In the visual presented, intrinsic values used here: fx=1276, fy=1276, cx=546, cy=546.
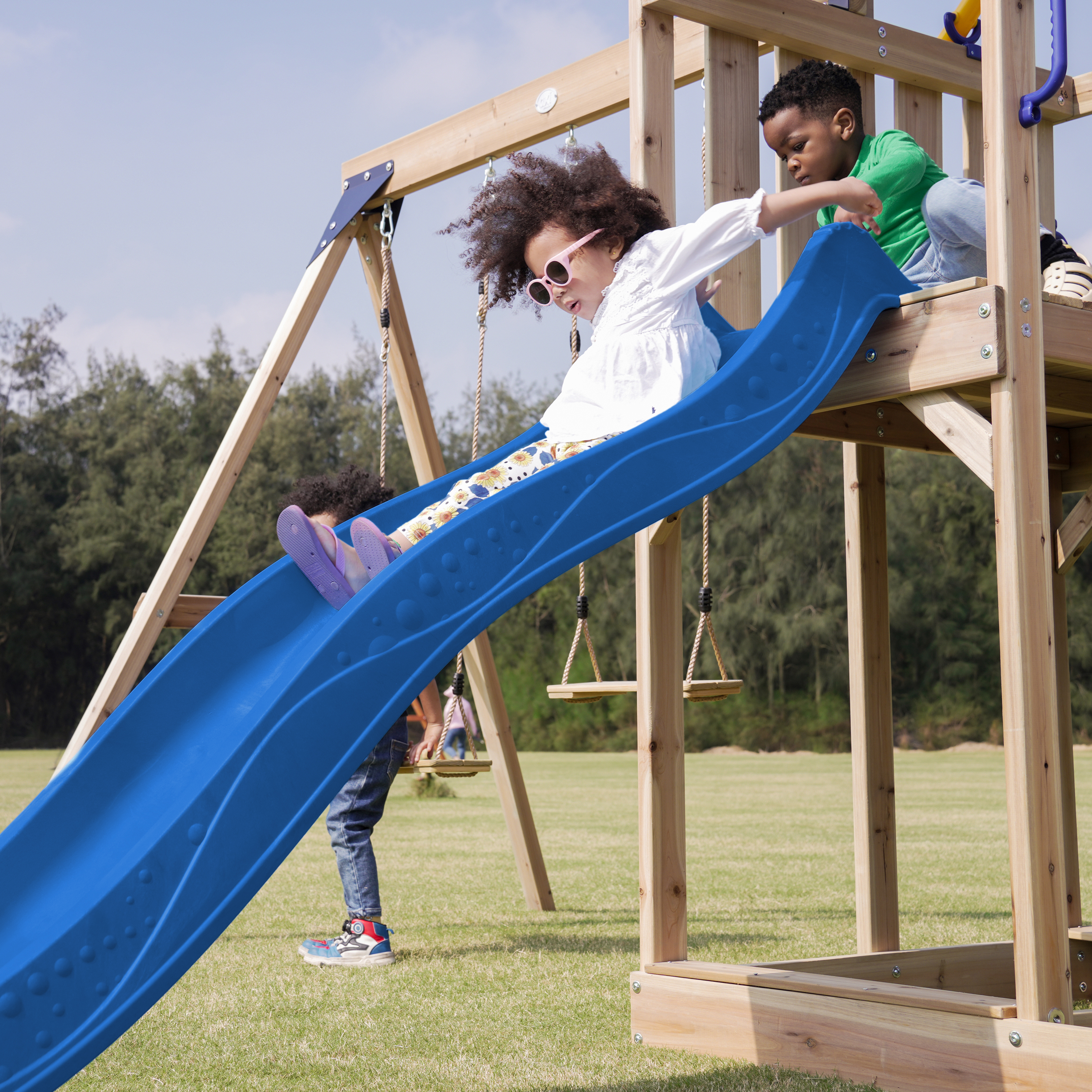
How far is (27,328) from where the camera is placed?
3853 cm

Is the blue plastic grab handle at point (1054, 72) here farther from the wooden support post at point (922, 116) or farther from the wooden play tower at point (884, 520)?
the wooden support post at point (922, 116)

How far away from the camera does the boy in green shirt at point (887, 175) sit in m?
3.41

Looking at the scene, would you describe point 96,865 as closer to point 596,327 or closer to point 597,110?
point 596,327

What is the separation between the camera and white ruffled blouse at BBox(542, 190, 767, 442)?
3090mm

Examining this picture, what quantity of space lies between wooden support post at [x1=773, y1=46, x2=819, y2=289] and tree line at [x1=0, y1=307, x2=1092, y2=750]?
80.5ft

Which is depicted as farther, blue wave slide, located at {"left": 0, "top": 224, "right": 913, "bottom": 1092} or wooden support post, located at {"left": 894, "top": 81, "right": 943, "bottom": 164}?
wooden support post, located at {"left": 894, "top": 81, "right": 943, "bottom": 164}

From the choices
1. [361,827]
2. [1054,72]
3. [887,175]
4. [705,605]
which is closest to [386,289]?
[705,605]

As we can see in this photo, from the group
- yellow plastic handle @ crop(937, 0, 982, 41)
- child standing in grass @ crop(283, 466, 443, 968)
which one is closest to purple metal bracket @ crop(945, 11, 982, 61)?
yellow plastic handle @ crop(937, 0, 982, 41)

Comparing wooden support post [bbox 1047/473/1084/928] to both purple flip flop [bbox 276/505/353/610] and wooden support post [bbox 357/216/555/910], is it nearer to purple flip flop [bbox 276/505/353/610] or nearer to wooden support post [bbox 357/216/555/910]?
wooden support post [bbox 357/216/555/910]

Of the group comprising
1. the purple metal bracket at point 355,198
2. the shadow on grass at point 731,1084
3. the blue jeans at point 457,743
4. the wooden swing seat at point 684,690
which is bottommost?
the blue jeans at point 457,743

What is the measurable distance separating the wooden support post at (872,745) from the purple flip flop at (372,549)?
1.79 metres

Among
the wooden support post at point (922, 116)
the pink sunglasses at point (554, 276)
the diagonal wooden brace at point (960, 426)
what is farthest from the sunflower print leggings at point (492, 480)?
the wooden support post at point (922, 116)

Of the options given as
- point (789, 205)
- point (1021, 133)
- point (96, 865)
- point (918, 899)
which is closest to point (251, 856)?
point (96, 865)

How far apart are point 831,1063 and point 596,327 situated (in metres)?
1.89
